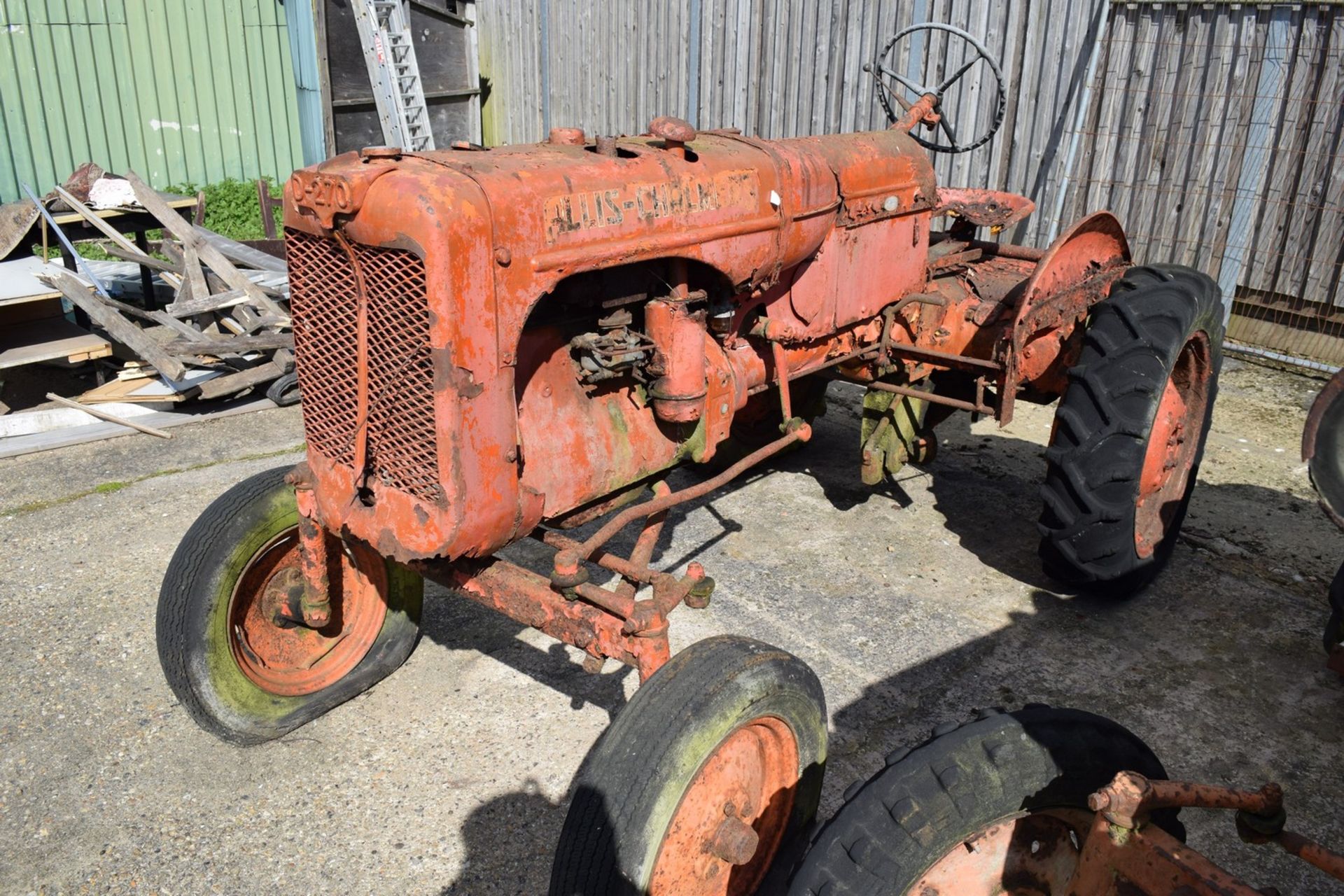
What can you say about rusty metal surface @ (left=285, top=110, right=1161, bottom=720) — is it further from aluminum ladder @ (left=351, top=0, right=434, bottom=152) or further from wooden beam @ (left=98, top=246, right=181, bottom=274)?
aluminum ladder @ (left=351, top=0, right=434, bottom=152)

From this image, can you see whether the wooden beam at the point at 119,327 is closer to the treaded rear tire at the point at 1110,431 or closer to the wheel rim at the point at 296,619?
the wheel rim at the point at 296,619

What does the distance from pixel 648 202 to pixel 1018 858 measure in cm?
173

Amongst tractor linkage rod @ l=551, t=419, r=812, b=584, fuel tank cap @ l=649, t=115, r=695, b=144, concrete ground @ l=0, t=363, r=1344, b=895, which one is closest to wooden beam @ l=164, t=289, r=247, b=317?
concrete ground @ l=0, t=363, r=1344, b=895

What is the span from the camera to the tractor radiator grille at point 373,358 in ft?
7.71

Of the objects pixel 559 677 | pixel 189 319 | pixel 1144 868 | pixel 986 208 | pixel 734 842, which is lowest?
pixel 559 677

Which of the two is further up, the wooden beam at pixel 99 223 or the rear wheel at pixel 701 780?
the wooden beam at pixel 99 223

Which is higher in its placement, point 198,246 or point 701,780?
point 198,246

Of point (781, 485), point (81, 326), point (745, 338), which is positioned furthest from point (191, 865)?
point (81, 326)

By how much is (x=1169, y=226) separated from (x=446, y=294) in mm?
5804

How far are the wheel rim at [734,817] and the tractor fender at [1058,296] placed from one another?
1.80 meters

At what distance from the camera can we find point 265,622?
3273 millimetres

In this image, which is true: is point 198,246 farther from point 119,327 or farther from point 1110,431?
point 1110,431

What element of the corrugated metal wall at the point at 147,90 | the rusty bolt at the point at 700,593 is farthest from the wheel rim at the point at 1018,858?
the corrugated metal wall at the point at 147,90

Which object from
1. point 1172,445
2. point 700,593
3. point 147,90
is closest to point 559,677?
point 700,593
